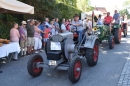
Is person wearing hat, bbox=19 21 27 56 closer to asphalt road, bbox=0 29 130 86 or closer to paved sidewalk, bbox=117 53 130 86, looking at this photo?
asphalt road, bbox=0 29 130 86

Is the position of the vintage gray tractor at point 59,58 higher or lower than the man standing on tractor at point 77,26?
lower

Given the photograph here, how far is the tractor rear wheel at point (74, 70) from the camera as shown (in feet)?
16.4

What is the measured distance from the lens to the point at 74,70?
5.11 metres

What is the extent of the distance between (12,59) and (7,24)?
3.70m

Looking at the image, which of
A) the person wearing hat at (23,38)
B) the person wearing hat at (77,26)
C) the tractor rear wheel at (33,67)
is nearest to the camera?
the tractor rear wheel at (33,67)

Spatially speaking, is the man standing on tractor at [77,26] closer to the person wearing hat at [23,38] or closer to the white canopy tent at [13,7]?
the white canopy tent at [13,7]

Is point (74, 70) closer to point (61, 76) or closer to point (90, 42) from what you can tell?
point (61, 76)

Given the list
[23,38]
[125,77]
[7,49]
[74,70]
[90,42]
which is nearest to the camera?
[74,70]

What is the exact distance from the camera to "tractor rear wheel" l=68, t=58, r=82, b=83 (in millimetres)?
4995

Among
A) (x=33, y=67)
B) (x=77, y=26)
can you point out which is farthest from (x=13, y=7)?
(x=33, y=67)

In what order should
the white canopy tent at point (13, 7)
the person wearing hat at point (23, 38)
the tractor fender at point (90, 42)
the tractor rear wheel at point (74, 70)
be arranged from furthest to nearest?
the person wearing hat at point (23, 38) < the white canopy tent at point (13, 7) < the tractor fender at point (90, 42) < the tractor rear wheel at point (74, 70)

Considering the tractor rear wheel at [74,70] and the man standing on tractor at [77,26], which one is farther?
the man standing on tractor at [77,26]

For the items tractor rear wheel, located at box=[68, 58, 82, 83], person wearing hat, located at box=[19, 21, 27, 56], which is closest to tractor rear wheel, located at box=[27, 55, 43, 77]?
tractor rear wheel, located at box=[68, 58, 82, 83]

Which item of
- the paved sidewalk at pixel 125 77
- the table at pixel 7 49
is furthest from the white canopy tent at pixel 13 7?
the paved sidewalk at pixel 125 77
